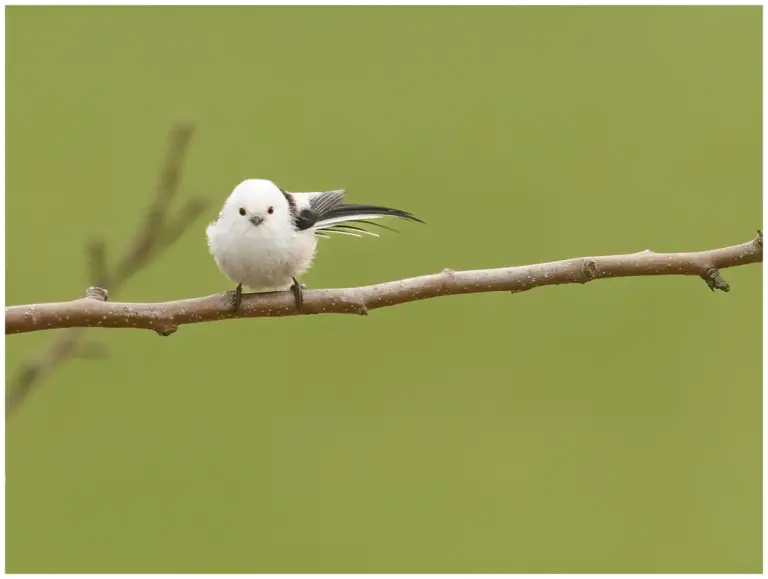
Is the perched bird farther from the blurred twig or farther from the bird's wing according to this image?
the blurred twig

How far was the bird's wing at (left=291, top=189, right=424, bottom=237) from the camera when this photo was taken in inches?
33.7

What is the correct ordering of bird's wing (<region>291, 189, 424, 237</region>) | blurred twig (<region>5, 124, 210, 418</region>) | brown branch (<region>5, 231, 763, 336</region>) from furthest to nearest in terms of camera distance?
bird's wing (<region>291, 189, 424, 237</region>) < brown branch (<region>5, 231, 763, 336</region>) < blurred twig (<region>5, 124, 210, 418</region>)

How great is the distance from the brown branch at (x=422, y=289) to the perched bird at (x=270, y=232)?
0.28 ft

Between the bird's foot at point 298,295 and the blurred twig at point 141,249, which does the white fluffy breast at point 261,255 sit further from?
the blurred twig at point 141,249

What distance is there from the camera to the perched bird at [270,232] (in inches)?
33.9

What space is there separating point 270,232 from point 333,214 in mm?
68

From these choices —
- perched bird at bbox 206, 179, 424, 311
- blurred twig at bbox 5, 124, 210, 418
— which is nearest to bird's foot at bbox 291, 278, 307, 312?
perched bird at bbox 206, 179, 424, 311

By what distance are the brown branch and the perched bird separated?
3.4 inches

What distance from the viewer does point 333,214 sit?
2.94 feet

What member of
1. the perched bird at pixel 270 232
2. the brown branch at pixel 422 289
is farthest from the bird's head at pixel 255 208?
the brown branch at pixel 422 289

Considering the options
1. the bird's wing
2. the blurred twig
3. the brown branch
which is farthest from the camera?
the bird's wing

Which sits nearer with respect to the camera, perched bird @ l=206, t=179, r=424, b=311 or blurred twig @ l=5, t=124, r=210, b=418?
blurred twig @ l=5, t=124, r=210, b=418

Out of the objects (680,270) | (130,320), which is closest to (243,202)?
(130,320)

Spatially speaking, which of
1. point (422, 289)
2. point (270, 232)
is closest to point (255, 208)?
point (270, 232)
